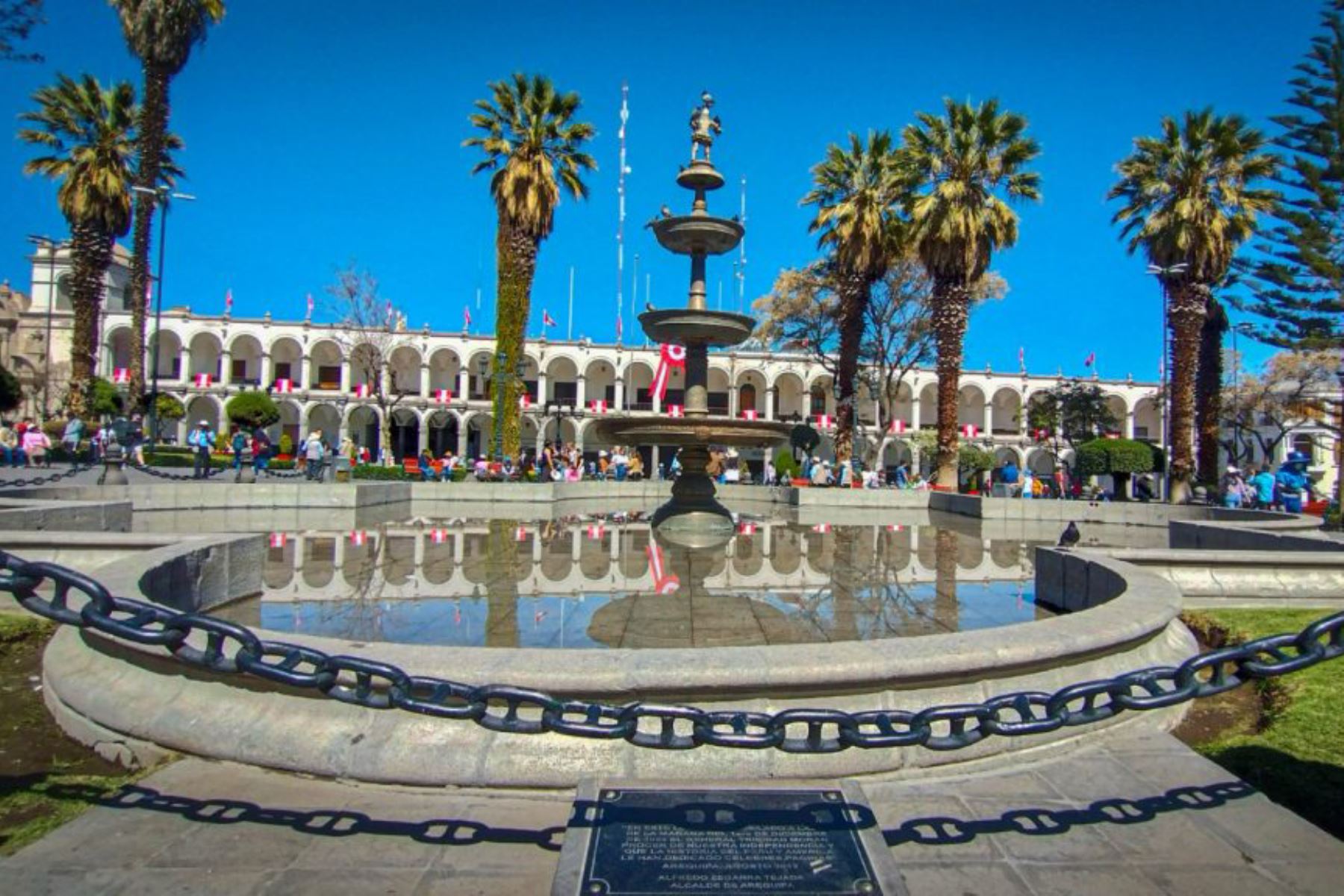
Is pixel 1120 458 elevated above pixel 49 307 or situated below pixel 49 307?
below

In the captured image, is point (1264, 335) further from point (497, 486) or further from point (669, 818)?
point (669, 818)

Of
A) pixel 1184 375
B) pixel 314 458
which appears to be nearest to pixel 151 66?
pixel 314 458

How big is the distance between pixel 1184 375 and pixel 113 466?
2882 cm

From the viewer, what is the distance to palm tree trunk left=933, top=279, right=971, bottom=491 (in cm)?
2577

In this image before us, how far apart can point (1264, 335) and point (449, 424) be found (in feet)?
149

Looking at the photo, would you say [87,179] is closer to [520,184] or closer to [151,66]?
[151,66]

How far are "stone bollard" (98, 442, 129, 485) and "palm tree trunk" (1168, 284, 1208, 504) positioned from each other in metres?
28.0

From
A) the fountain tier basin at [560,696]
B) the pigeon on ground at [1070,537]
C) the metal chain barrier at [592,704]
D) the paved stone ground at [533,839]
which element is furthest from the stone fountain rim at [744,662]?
the pigeon on ground at [1070,537]

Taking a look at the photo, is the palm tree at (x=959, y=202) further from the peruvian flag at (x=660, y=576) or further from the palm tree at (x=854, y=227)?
the peruvian flag at (x=660, y=576)

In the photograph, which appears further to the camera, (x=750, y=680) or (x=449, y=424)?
(x=449, y=424)

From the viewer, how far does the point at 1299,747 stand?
3617 mm

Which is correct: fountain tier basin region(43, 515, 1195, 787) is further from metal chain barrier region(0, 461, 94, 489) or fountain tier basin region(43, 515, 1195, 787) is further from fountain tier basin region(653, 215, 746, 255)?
metal chain barrier region(0, 461, 94, 489)

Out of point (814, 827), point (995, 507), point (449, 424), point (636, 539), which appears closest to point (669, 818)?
point (814, 827)

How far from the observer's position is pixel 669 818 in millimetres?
2385
